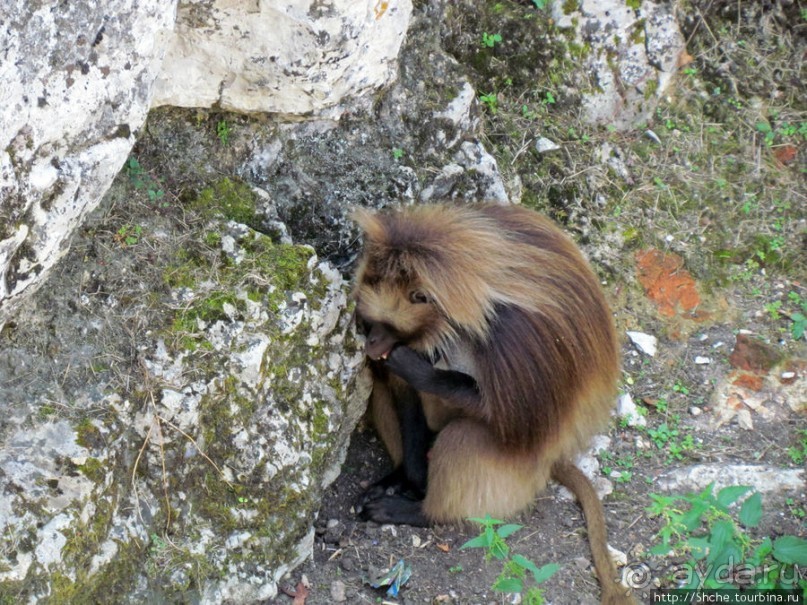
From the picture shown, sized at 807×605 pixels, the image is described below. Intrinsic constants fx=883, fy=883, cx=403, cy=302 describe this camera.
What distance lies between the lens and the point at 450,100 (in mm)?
4445

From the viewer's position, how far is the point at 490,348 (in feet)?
11.8

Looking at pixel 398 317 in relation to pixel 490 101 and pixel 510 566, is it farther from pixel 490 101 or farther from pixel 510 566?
pixel 490 101

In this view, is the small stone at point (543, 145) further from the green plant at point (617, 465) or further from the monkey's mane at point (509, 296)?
the green plant at point (617, 465)

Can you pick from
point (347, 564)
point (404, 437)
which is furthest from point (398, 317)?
point (347, 564)

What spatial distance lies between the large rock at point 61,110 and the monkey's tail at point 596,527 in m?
2.43

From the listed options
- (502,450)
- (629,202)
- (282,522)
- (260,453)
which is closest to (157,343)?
(260,453)

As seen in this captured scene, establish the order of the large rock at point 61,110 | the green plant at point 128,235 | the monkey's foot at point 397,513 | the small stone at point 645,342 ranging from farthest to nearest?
1. the small stone at point 645,342
2. the monkey's foot at point 397,513
3. the green plant at point 128,235
4. the large rock at point 61,110

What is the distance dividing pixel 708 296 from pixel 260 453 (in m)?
2.77

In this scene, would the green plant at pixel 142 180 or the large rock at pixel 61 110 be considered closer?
the large rock at pixel 61 110

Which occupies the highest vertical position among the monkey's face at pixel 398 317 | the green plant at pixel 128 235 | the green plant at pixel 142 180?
the green plant at pixel 142 180

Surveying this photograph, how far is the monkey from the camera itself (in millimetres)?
3551

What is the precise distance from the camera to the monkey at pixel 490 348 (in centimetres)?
355

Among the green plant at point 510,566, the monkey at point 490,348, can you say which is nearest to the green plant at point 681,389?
the monkey at point 490,348

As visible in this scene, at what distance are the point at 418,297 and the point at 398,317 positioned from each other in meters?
0.13
